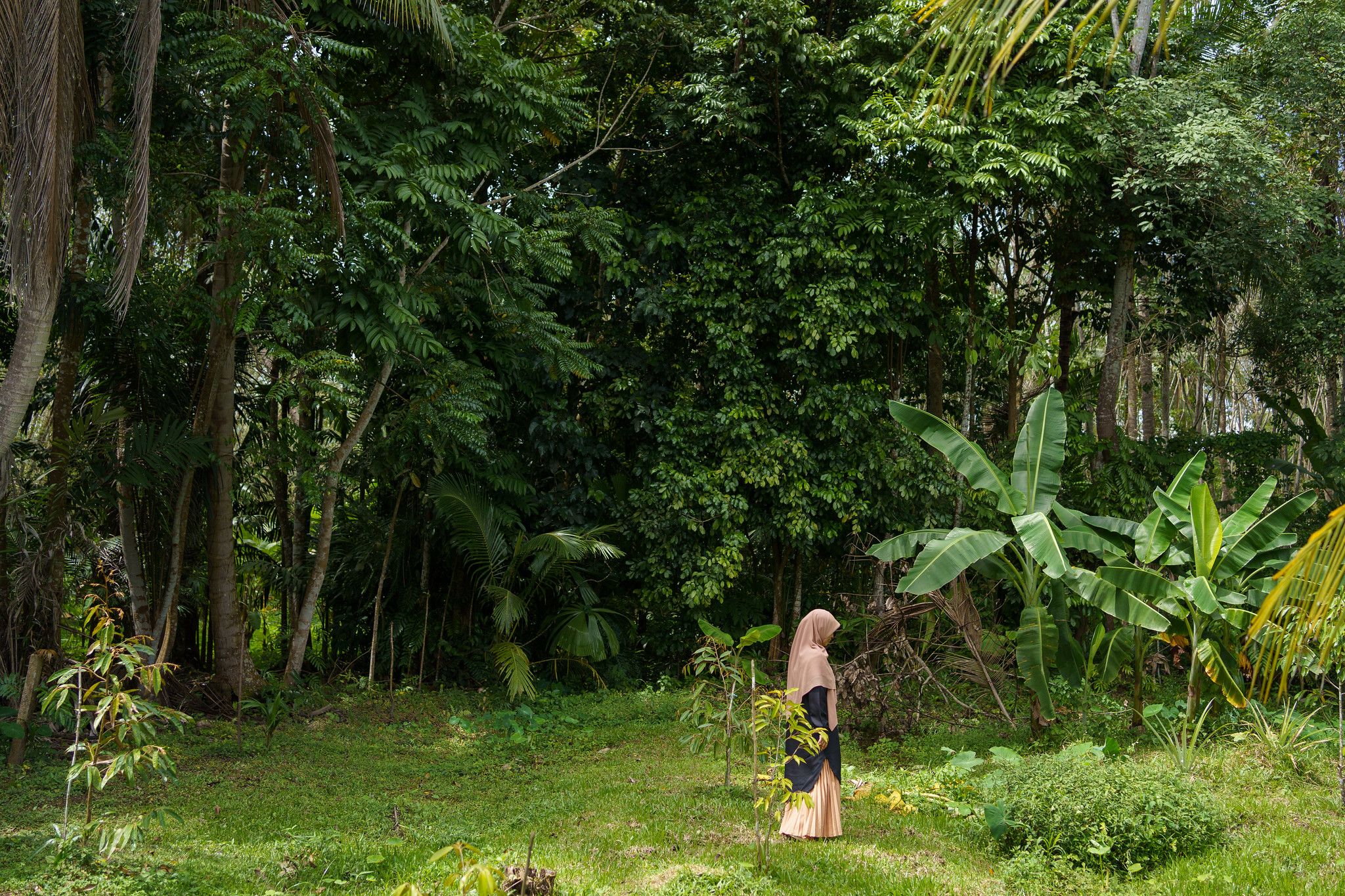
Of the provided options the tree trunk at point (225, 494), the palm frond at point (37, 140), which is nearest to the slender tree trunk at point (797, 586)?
the tree trunk at point (225, 494)

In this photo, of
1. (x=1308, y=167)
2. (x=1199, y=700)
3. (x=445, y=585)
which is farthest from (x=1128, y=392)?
(x=445, y=585)

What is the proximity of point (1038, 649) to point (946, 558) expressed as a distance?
3.56 ft

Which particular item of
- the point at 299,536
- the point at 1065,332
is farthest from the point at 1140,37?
the point at 299,536

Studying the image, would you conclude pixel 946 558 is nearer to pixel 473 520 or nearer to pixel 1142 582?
pixel 1142 582

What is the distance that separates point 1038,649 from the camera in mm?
7211

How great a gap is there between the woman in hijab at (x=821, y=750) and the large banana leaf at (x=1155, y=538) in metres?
3.34

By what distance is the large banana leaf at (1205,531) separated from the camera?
22.9 ft

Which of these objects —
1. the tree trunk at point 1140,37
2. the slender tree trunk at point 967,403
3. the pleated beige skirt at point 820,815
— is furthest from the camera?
the slender tree trunk at point 967,403

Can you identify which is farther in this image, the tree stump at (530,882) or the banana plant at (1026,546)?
the banana plant at (1026,546)

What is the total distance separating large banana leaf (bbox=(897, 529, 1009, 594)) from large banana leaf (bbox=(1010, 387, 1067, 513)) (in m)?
0.50

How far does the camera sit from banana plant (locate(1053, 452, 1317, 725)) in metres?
6.92

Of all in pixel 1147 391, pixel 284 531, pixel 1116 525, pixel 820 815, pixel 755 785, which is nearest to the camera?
pixel 755 785

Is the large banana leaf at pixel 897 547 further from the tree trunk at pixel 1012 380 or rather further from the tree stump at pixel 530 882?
the tree trunk at pixel 1012 380

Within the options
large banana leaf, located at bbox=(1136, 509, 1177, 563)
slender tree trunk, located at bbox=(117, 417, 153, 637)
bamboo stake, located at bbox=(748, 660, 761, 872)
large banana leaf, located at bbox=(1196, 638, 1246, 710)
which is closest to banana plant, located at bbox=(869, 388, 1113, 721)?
large banana leaf, located at bbox=(1196, 638, 1246, 710)
